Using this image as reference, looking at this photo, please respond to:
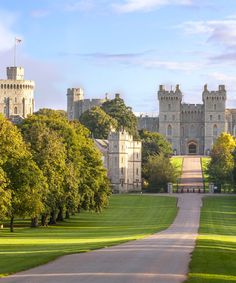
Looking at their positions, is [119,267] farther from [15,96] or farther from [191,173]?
[15,96]

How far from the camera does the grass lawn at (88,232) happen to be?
1170 inches

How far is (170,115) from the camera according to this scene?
18250 centimetres

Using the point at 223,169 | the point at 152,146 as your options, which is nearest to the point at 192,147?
the point at 152,146

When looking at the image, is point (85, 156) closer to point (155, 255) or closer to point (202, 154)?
point (155, 255)

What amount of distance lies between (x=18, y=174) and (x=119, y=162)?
2752 inches

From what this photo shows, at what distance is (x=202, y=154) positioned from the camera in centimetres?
18112

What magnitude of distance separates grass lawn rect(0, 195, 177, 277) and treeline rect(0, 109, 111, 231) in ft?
4.91

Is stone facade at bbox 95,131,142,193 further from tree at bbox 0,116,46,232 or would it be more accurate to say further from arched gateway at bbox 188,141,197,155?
tree at bbox 0,116,46,232

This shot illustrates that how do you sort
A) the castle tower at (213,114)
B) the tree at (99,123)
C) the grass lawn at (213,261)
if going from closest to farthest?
the grass lawn at (213,261) < the tree at (99,123) < the castle tower at (213,114)

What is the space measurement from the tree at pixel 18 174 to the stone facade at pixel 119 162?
67.4 meters

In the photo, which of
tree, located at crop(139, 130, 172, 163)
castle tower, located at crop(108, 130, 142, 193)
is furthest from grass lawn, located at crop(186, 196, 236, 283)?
tree, located at crop(139, 130, 172, 163)

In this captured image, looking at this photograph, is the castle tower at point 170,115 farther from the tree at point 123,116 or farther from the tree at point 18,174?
the tree at point 18,174

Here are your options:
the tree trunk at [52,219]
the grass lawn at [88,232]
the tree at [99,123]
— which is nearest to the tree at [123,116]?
the tree at [99,123]

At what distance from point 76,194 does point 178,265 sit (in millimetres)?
34778
